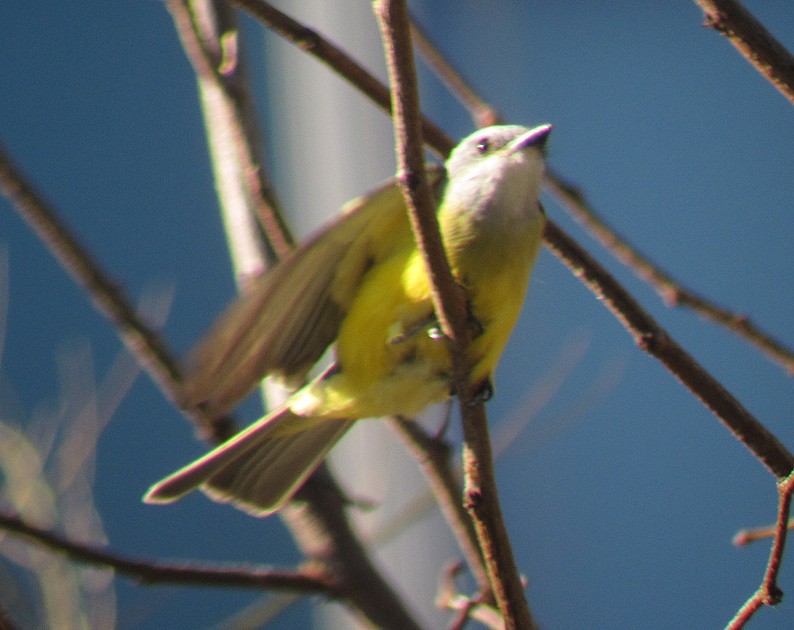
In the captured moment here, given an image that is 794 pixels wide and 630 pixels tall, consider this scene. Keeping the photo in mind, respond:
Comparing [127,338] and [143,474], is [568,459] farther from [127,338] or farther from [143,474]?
[127,338]

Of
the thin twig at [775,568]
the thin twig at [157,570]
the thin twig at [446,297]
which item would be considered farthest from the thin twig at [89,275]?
the thin twig at [775,568]

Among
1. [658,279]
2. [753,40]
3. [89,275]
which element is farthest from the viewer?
[89,275]

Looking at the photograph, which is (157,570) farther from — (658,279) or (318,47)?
(658,279)

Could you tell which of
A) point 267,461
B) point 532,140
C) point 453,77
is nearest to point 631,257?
point 532,140

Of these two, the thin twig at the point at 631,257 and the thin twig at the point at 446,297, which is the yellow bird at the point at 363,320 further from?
the thin twig at the point at 446,297

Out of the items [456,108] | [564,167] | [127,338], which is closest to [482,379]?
[127,338]

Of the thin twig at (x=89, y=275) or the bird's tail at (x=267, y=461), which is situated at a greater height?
the thin twig at (x=89, y=275)
